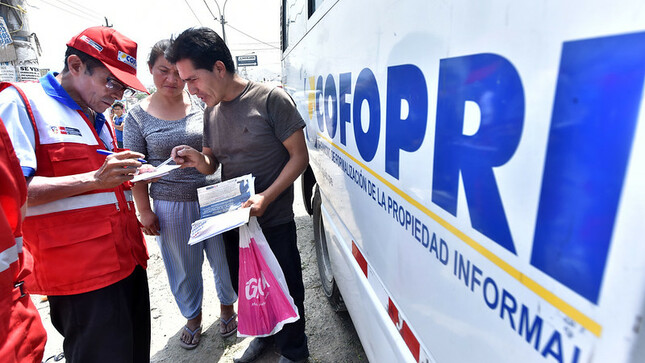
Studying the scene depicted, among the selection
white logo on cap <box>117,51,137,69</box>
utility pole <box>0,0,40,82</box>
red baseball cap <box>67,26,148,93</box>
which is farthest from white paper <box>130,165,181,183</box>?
utility pole <box>0,0,40,82</box>

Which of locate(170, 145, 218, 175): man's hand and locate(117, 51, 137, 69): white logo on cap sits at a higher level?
locate(117, 51, 137, 69): white logo on cap

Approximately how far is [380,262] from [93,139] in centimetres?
130

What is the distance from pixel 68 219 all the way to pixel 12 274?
0.47 m

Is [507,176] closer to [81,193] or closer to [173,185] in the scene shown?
[81,193]

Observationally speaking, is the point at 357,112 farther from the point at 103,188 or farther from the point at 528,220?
the point at 103,188

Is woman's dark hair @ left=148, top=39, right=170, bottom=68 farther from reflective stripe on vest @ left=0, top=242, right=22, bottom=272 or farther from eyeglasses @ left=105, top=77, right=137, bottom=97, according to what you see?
reflective stripe on vest @ left=0, top=242, right=22, bottom=272

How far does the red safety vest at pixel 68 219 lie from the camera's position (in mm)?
1325

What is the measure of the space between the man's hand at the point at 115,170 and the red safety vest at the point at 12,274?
1.09 ft

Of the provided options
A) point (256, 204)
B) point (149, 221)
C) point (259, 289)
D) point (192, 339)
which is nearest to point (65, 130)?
point (256, 204)

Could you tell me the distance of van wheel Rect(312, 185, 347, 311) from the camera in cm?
263

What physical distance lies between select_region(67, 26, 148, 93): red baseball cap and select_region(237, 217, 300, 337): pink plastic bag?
885 mm

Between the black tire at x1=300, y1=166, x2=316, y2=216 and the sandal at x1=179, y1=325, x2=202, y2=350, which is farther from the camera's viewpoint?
the black tire at x1=300, y1=166, x2=316, y2=216

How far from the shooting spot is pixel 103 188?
140 cm

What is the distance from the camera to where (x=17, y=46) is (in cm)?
438
